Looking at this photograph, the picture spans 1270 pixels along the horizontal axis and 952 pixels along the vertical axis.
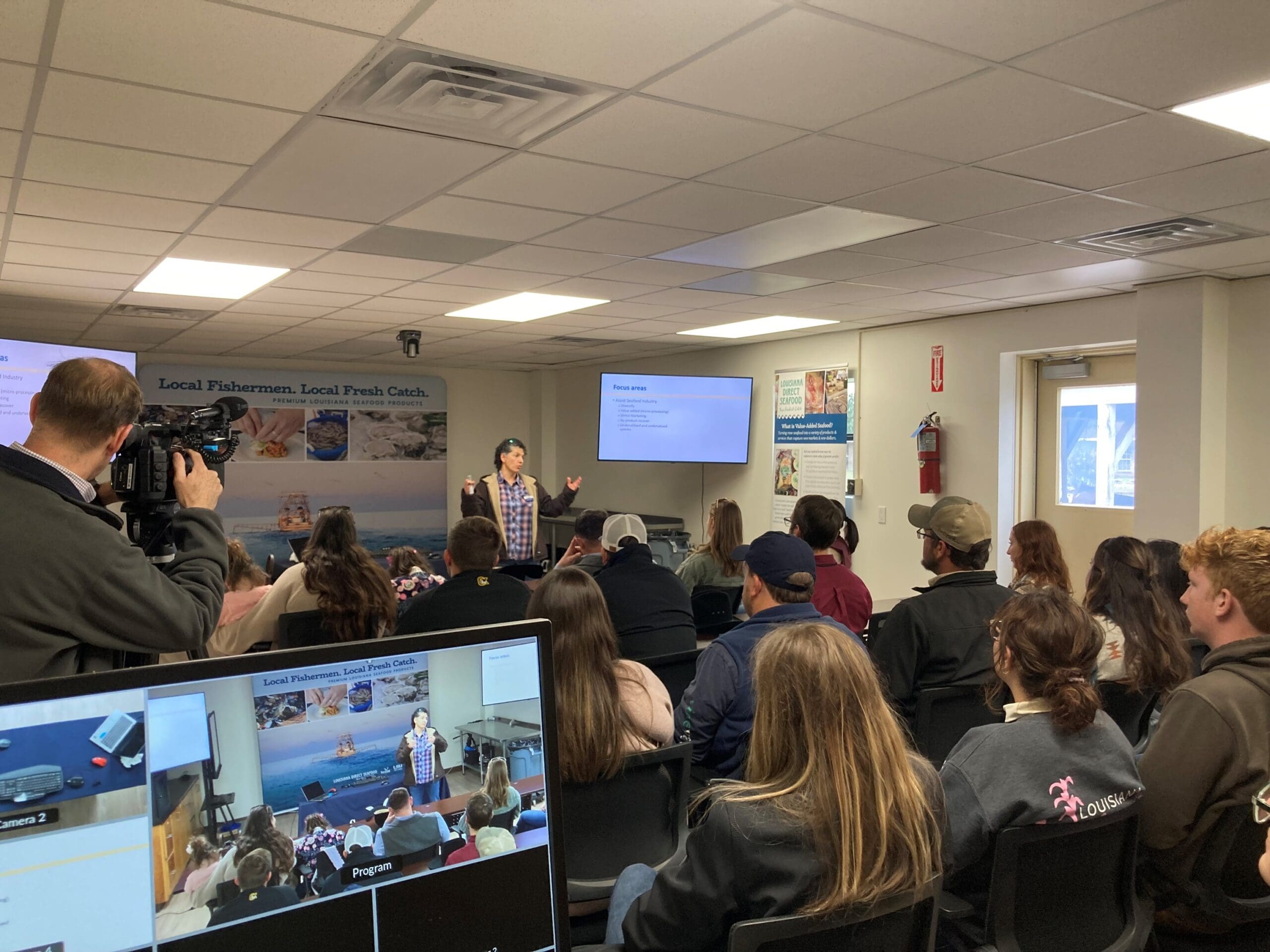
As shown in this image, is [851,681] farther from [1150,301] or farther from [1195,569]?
[1150,301]

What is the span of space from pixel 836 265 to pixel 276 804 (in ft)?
13.8

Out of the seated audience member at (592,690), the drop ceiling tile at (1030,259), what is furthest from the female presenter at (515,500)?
the seated audience member at (592,690)

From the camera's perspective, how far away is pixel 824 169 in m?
3.03

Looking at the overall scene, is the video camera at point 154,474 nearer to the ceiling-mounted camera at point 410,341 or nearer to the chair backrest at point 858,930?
the chair backrest at point 858,930

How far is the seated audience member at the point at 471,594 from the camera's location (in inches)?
115

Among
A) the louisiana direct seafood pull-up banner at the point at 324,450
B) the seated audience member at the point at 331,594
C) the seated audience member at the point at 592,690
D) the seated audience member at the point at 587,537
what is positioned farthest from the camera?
the louisiana direct seafood pull-up banner at the point at 324,450

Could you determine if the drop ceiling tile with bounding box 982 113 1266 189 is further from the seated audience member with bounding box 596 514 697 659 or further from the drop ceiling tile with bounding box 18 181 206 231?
the drop ceiling tile with bounding box 18 181 206 231

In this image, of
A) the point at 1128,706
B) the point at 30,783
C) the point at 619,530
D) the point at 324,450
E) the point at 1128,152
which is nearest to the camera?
the point at 30,783

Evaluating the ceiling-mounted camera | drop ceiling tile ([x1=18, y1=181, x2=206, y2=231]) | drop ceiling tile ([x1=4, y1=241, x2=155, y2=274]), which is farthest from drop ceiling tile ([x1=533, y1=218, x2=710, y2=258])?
the ceiling-mounted camera

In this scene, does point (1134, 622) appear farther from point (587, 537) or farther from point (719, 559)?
point (587, 537)

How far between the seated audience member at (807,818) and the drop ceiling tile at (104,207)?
10.2 feet

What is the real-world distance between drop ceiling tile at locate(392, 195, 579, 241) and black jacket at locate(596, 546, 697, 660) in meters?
1.39

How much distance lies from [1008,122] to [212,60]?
211 cm

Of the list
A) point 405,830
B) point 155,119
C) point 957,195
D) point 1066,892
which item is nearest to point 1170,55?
point 957,195
